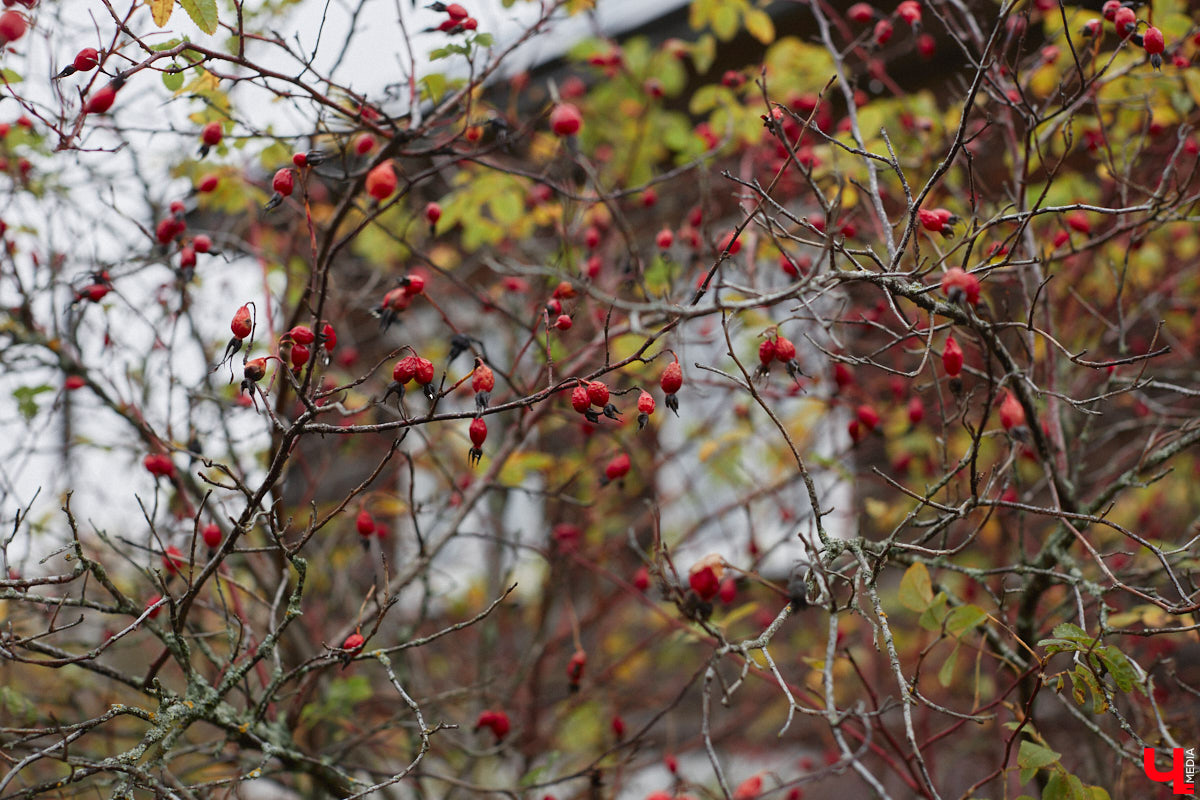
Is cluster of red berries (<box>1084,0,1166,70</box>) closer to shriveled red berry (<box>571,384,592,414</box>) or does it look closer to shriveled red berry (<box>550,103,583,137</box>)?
shriveled red berry (<box>550,103,583,137</box>)

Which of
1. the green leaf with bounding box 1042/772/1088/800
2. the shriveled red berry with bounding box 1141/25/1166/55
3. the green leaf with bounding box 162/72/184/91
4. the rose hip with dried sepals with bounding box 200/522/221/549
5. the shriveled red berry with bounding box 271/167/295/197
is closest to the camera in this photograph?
the green leaf with bounding box 1042/772/1088/800

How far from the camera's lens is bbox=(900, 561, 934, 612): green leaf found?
6.12ft

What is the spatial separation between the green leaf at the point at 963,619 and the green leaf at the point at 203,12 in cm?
198

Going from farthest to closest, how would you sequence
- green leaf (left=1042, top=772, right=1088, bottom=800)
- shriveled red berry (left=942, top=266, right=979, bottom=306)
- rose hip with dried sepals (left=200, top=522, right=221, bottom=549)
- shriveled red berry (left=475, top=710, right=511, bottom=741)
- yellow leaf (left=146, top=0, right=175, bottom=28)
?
1. shriveled red berry (left=475, top=710, right=511, bottom=741)
2. rose hip with dried sepals (left=200, top=522, right=221, bottom=549)
3. yellow leaf (left=146, top=0, right=175, bottom=28)
4. green leaf (left=1042, top=772, right=1088, bottom=800)
5. shriveled red berry (left=942, top=266, right=979, bottom=306)

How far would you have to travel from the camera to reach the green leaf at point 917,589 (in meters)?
1.86

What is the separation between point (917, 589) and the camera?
187 centimetres

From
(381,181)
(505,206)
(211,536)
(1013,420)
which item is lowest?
(1013,420)

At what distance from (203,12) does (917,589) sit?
1949 mm

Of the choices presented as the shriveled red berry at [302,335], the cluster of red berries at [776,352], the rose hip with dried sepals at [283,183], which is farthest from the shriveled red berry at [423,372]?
the cluster of red berries at [776,352]

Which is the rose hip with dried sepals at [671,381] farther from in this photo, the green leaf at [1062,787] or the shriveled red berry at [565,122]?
the green leaf at [1062,787]

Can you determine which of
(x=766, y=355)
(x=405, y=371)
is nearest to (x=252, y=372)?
(x=405, y=371)

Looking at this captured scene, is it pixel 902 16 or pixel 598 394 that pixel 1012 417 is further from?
pixel 902 16

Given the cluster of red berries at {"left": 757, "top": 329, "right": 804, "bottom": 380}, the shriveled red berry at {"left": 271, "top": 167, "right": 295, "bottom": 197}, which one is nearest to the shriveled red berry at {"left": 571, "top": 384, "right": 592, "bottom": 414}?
the cluster of red berries at {"left": 757, "top": 329, "right": 804, "bottom": 380}

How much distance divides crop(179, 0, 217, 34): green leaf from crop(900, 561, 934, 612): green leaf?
6.19ft
